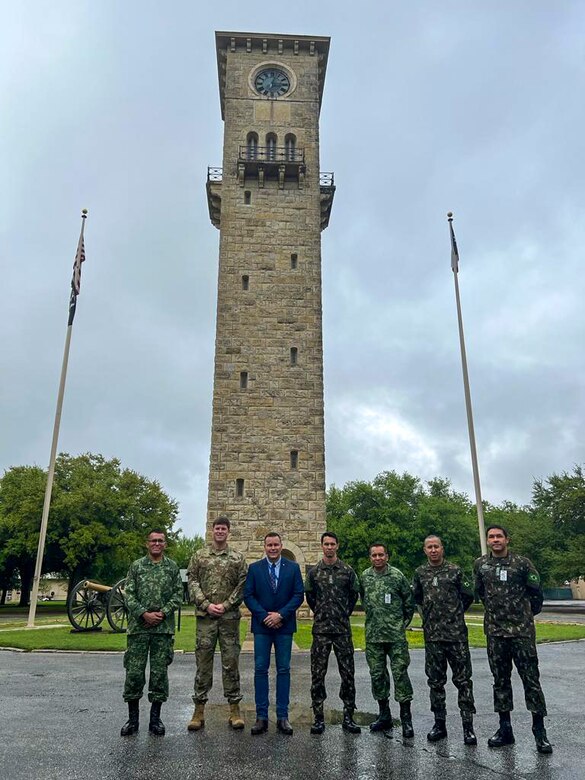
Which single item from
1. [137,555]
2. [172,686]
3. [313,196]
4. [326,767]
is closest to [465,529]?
[137,555]

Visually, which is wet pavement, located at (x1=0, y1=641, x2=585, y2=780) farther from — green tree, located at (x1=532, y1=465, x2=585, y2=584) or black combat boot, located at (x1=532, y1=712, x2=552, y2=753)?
green tree, located at (x1=532, y1=465, x2=585, y2=584)

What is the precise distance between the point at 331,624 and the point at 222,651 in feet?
3.90

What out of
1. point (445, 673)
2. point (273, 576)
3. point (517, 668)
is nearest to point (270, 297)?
point (273, 576)

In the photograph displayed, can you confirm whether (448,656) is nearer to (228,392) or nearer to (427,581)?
(427,581)

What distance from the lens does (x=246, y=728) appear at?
614 cm

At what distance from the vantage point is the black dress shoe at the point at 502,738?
556cm

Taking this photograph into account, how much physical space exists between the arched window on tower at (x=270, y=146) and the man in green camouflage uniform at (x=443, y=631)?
25710 mm

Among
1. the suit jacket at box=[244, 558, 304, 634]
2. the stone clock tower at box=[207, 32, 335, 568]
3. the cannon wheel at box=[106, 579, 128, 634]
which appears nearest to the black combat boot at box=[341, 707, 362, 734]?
the suit jacket at box=[244, 558, 304, 634]

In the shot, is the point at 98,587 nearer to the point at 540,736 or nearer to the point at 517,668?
the point at 517,668

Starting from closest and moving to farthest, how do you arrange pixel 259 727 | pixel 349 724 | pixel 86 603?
pixel 259 727, pixel 349 724, pixel 86 603

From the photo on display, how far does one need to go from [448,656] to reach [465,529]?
3713 centimetres

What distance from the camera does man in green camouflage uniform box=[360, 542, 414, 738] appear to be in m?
6.15

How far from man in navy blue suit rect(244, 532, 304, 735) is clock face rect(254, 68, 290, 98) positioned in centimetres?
2895

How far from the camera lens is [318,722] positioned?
6.03m
